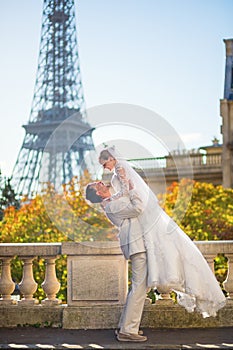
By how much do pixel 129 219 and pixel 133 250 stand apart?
0.32 metres

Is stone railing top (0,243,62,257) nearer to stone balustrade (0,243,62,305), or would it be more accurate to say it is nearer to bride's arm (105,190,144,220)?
stone balustrade (0,243,62,305)

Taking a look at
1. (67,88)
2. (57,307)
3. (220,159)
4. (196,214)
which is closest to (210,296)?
(57,307)

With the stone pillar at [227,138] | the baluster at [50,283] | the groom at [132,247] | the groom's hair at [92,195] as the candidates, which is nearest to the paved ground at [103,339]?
the groom at [132,247]

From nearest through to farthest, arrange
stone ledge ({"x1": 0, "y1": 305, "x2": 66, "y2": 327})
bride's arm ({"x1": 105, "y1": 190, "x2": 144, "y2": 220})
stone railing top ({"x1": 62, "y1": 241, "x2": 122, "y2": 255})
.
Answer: bride's arm ({"x1": 105, "y1": 190, "x2": 144, "y2": 220}), stone railing top ({"x1": 62, "y1": 241, "x2": 122, "y2": 255}), stone ledge ({"x1": 0, "y1": 305, "x2": 66, "y2": 327})

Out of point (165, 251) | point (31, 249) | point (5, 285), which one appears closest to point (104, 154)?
point (165, 251)

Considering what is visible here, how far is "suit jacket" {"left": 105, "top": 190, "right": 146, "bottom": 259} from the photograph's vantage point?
7383 mm

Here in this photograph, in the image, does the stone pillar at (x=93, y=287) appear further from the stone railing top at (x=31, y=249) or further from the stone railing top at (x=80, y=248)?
the stone railing top at (x=31, y=249)

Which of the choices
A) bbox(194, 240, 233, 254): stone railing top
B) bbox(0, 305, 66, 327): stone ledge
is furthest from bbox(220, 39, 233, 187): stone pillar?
bbox(0, 305, 66, 327): stone ledge

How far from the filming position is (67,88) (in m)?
68.3

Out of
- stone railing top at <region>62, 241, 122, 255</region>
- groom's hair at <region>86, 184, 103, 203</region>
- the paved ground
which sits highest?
groom's hair at <region>86, 184, 103, 203</region>

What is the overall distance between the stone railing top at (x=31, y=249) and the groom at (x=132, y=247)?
1.45 meters

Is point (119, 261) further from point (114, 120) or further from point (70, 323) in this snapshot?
point (114, 120)

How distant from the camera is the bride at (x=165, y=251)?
24.3 ft

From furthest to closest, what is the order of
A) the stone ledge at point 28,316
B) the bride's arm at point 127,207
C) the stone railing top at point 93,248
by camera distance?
the stone ledge at point 28,316
the stone railing top at point 93,248
the bride's arm at point 127,207
